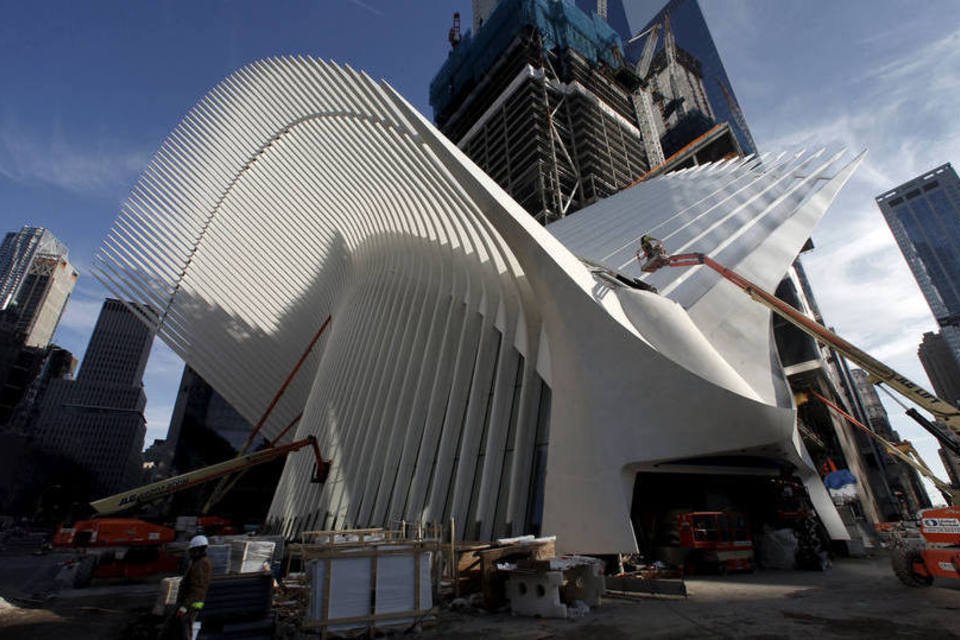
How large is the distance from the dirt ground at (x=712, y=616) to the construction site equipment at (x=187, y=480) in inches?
353

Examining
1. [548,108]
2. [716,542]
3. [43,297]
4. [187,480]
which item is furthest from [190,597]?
[43,297]

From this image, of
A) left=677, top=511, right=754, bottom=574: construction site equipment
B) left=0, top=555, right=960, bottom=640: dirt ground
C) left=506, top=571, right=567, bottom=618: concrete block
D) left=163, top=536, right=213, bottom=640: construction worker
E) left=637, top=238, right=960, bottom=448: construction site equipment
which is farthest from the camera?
left=677, top=511, right=754, bottom=574: construction site equipment

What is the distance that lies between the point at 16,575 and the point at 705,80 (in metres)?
134

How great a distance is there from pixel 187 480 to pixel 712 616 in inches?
801

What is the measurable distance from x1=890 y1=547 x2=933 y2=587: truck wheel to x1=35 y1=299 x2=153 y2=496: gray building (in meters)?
151

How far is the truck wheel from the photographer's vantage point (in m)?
8.03

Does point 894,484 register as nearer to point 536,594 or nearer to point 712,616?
point 712,616

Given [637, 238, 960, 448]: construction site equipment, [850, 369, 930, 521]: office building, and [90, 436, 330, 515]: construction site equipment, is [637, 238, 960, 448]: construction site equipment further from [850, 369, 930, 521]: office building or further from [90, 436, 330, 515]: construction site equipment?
[90, 436, 330, 515]: construction site equipment

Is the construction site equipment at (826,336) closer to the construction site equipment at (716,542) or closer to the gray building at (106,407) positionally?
the construction site equipment at (716,542)

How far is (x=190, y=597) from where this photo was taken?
4.68m

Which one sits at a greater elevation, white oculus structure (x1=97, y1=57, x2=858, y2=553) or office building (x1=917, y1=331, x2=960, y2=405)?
office building (x1=917, y1=331, x2=960, y2=405)

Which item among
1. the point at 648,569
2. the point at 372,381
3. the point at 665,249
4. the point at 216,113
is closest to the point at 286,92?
the point at 216,113

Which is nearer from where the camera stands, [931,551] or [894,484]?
[931,551]

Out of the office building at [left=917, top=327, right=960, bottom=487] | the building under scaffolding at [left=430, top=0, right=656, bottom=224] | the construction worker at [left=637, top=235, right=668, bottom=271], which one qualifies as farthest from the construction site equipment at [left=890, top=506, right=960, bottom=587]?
the office building at [left=917, top=327, right=960, bottom=487]
